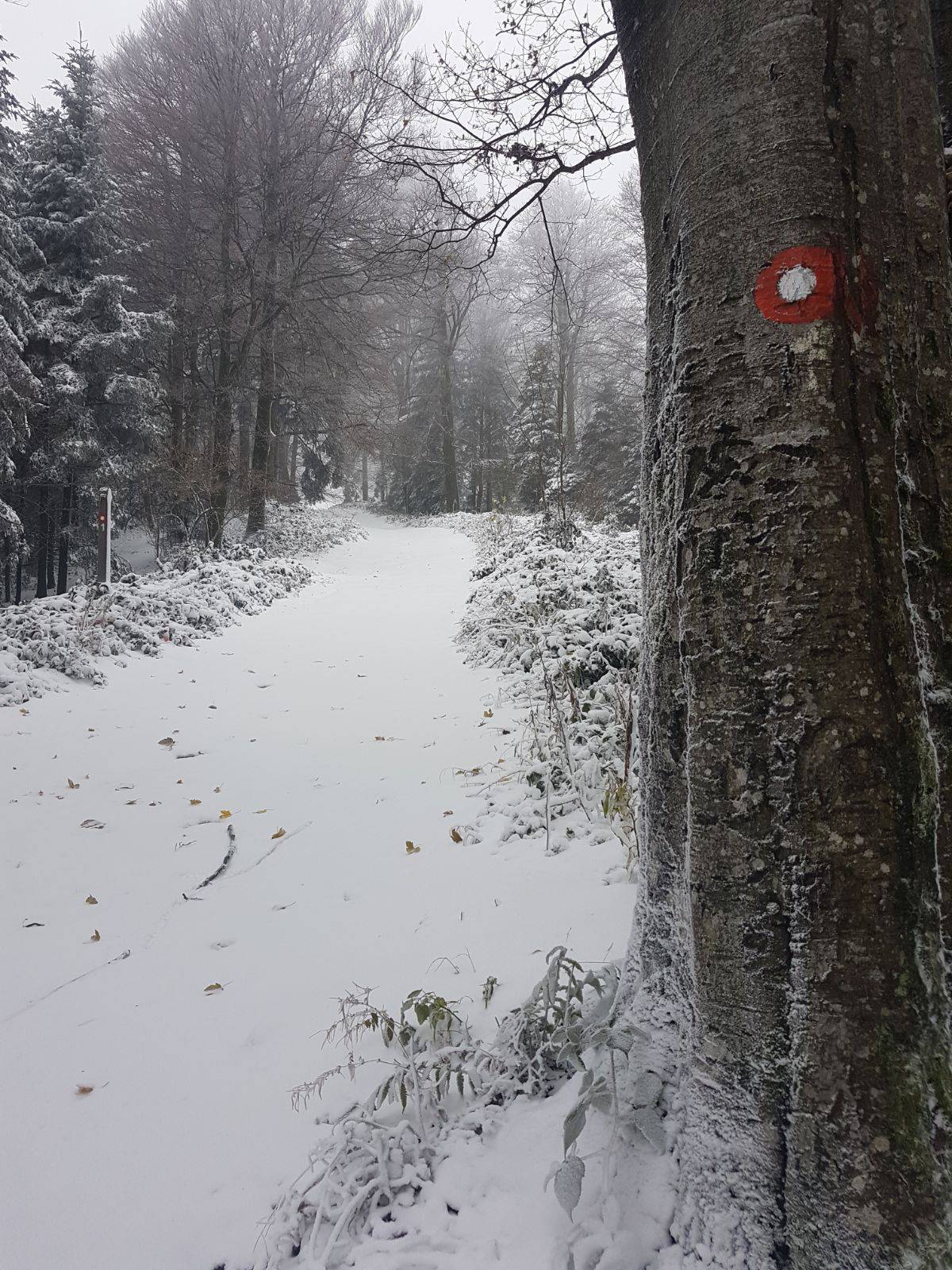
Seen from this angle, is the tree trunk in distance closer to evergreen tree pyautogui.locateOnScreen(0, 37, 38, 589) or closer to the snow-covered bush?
evergreen tree pyautogui.locateOnScreen(0, 37, 38, 589)

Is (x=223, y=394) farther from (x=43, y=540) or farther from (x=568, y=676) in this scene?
(x=568, y=676)

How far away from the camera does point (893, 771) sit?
1001 mm

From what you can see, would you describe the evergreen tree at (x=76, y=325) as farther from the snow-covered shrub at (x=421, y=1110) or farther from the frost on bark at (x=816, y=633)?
the frost on bark at (x=816, y=633)

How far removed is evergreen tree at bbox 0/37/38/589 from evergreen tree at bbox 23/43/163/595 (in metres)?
1.08

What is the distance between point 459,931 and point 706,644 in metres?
1.80

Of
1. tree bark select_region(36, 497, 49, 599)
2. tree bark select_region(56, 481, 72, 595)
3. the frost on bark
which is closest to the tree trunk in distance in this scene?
tree bark select_region(36, 497, 49, 599)

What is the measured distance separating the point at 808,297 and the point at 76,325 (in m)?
15.6

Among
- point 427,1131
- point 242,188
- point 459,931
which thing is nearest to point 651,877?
point 427,1131

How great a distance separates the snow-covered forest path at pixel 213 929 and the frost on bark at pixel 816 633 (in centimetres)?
58

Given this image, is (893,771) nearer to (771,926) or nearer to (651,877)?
(771,926)

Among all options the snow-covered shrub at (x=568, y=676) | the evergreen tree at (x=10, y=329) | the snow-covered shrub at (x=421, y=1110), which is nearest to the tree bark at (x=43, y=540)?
the evergreen tree at (x=10, y=329)

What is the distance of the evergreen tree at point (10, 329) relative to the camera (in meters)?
10.1

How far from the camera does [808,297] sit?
106 centimetres

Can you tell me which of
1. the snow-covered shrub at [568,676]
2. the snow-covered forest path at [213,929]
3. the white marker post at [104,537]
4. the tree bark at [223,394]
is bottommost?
the snow-covered forest path at [213,929]
